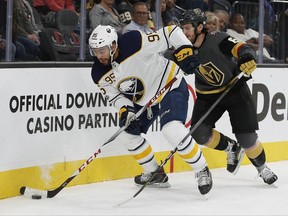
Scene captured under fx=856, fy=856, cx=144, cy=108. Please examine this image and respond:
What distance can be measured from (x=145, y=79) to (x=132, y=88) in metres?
0.10

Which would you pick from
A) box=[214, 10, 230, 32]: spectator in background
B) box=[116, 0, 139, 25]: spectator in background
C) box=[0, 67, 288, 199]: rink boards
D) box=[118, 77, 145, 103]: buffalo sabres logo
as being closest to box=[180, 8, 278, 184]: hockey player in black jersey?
box=[118, 77, 145, 103]: buffalo sabres logo

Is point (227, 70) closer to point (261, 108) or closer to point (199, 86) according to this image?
point (199, 86)

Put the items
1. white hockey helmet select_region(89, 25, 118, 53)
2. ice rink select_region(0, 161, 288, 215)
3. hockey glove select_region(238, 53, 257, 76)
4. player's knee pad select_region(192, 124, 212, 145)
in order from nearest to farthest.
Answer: ice rink select_region(0, 161, 288, 215), white hockey helmet select_region(89, 25, 118, 53), hockey glove select_region(238, 53, 257, 76), player's knee pad select_region(192, 124, 212, 145)

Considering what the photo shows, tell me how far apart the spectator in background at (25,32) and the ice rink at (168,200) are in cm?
87

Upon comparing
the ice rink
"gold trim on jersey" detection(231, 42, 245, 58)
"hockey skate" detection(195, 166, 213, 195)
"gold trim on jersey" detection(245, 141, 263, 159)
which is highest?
"gold trim on jersey" detection(231, 42, 245, 58)

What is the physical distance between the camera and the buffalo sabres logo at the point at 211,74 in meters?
5.29

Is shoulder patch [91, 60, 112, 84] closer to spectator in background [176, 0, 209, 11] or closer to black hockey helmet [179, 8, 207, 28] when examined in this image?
black hockey helmet [179, 8, 207, 28]

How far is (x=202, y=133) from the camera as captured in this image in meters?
5.45

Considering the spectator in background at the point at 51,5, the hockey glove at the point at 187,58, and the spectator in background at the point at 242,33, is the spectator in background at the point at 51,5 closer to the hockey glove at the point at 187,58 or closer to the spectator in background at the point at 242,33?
the hockey glove at the point at 187,58

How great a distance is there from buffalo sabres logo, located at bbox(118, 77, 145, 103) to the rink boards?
1.23ft

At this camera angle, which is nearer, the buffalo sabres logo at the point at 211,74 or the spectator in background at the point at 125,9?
the buffalo sabres logo at the point at 211,74

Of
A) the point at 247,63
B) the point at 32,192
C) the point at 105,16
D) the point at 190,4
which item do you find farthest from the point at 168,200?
the point at 190,4

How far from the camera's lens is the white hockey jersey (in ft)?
16.4

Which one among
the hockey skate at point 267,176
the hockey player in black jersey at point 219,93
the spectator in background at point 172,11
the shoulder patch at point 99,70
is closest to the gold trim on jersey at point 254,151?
the hockey player in black jersey at point 219,93
